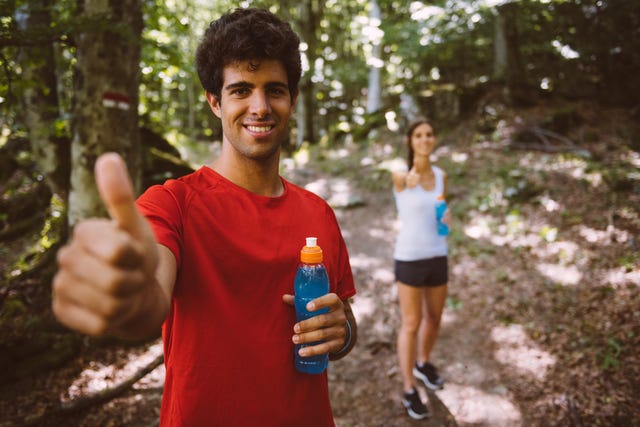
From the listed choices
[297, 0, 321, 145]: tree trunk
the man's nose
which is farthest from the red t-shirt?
[297, 0, 321, 145]: tree trunk

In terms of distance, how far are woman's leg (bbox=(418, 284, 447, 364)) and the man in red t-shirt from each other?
2073mm

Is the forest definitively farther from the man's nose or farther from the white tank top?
the man's nose

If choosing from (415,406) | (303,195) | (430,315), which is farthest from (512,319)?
(303,195)

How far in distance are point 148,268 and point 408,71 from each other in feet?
50.3

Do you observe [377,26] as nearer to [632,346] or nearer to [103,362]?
[632,346]

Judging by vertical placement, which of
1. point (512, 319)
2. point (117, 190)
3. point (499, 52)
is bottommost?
point (512, 319)

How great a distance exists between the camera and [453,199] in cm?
794

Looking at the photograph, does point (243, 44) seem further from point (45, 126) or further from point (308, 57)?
point (308, 57)

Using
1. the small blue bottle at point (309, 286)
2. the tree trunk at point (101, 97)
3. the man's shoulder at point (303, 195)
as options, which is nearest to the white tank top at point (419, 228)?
the man's shoulder at point (303, 195)

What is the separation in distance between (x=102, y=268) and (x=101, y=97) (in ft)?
12.5

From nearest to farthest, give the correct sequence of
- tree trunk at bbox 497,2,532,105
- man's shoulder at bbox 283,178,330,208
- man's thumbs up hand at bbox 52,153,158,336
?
man's thumbs up hand at bbox 52,153,158,336, man's shoulder at bbox 283,178,330,208, tree trunk at bbox 497,2,532,105

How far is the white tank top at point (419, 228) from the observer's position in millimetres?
3512

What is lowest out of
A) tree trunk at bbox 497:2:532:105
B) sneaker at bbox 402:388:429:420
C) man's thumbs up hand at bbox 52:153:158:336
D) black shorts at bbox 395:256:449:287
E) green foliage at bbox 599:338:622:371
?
sneaker at bbox 402:388:429:420

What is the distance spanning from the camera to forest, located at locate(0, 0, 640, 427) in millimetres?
3605
